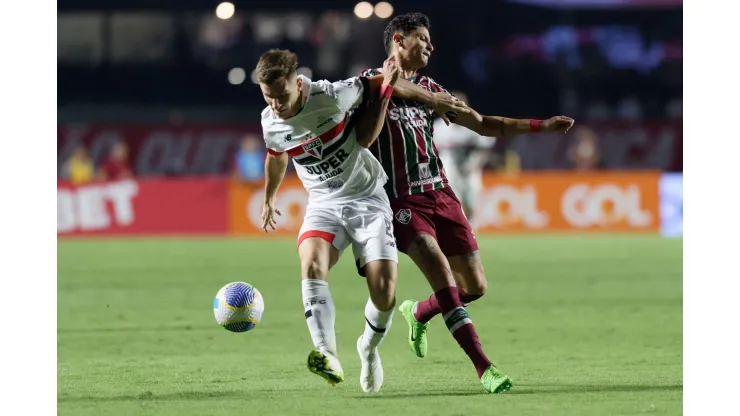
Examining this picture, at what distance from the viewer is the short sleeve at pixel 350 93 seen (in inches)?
271

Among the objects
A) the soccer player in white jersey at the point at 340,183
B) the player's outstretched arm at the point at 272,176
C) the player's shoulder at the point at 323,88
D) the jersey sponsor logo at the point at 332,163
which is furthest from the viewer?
the player's outstretched arm at the point at 272,176

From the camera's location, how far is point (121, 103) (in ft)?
97.7

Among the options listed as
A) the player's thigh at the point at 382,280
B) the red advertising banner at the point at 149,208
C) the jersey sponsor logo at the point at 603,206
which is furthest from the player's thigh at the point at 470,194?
the player's thigh at the point at 382,280

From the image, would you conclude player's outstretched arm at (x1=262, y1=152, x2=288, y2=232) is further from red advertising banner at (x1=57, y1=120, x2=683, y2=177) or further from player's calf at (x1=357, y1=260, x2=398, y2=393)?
red advertising banner at (x1=57, y1=120, x2=683, y2=177)

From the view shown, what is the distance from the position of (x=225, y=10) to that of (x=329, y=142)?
949 inches

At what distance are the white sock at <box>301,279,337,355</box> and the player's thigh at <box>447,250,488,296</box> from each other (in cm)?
115

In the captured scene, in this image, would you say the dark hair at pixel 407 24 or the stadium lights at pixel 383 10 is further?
the stadium lights at pixel 383 10

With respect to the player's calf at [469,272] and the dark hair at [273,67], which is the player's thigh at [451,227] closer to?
the player's calf at [469,272]

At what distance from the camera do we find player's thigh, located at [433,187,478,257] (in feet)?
24.5

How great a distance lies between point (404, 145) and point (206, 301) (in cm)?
520

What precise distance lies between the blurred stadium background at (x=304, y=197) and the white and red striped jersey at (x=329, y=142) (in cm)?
112

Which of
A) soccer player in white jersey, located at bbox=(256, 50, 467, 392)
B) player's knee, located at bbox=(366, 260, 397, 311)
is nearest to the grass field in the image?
soccer player in white jersey, located at bbox=(256, 50, 467, 392)

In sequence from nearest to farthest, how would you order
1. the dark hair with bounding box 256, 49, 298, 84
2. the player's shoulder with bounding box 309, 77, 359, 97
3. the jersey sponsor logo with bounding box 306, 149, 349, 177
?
the dark hair with bounding box 256, 49, 298, 84, the player's shoulder with bounding box 309, 77, 359, 97, the jersey sponsor logo with bounding box 306, 149, 349, 177
